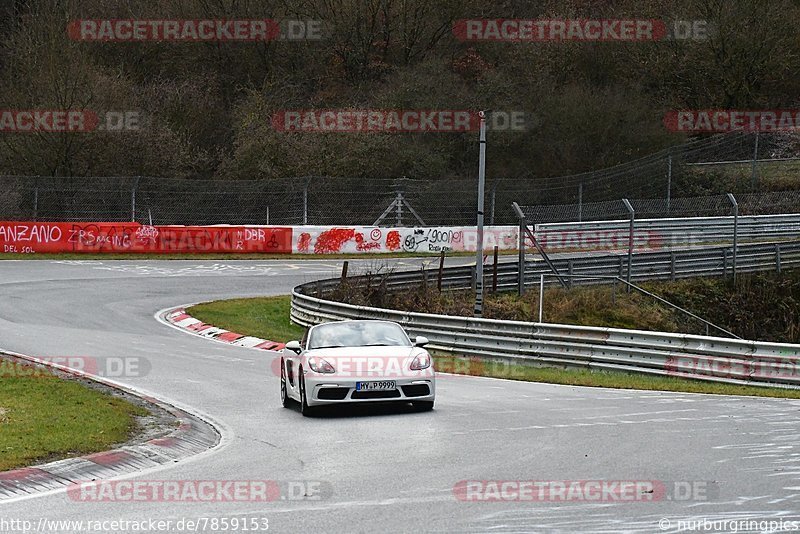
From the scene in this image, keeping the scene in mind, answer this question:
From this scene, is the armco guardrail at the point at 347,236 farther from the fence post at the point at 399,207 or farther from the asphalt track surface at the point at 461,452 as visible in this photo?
the asphalt track surface at the point at 461,452

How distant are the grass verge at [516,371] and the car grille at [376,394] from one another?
4.79 meters

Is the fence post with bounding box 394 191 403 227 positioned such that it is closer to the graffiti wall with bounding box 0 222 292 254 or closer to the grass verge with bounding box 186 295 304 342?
the graffiti wall with bounding box 0 222 292 254

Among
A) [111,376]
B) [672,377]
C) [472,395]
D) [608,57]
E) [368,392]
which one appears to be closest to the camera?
[368,392]

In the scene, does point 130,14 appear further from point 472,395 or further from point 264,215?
point 472,395

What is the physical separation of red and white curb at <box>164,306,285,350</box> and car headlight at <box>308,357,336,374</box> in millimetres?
9275

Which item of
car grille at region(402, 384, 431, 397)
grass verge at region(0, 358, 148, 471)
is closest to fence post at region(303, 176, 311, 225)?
grass verge at region(0, 358, 148, 471)

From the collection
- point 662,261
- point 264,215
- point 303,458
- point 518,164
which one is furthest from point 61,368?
point 518,164

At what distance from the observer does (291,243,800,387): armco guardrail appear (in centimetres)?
1814

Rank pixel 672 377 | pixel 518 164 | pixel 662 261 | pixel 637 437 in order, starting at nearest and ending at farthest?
pixel 637 437 < pixel 672 377 < pixel 662 261 < pixel 518 164

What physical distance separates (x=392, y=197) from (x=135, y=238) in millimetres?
9885

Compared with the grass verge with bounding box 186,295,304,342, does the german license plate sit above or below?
above

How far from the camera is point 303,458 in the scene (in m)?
10.5

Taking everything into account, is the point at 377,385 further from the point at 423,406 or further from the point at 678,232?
the point at 678,232

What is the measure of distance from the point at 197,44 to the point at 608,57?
21.8 m
